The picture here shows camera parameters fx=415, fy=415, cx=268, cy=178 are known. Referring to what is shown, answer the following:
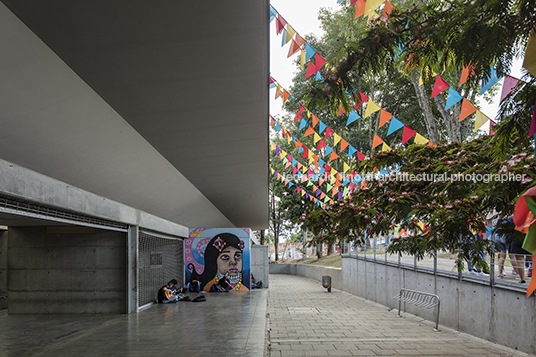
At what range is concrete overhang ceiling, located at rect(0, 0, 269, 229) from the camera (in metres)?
3.82

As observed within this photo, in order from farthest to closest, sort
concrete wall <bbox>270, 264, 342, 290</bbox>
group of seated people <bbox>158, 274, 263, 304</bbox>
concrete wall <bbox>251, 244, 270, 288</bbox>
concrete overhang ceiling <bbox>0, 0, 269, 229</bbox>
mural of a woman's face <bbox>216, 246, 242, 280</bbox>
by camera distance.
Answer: concrete wall <bbox>270, 264, 342, 290</bbox> < concrete wall <bbox>251, 244, 270, 288</bbox> < mural of a woman's face <bbox>216, 246, 242, 280</bbox> < group of seated people <bbox>158, 274, 263, 304</bbox> < concrete overhang ceiling <bbox>0, 0, 269, 229</bbox>

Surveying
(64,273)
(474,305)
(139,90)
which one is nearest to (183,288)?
(64,273)

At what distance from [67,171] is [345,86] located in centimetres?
591

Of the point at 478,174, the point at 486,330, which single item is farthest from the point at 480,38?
the point at 486,330

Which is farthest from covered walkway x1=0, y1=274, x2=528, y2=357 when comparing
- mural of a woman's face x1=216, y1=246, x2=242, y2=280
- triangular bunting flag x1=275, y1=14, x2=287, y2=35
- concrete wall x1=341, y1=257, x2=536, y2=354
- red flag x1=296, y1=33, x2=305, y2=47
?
triangular bunting flag x1=275, y1=14, x2=287, y2=35

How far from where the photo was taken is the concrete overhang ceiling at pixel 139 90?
382 centimetres

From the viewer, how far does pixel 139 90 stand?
5375mm

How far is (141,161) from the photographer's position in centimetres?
853

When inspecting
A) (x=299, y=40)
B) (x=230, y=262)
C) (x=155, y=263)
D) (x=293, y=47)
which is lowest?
(x=230, y=262)

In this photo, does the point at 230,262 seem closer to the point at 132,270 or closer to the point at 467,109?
the point at 132,270

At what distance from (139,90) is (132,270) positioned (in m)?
8.21

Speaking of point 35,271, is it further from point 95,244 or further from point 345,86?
point 345,86

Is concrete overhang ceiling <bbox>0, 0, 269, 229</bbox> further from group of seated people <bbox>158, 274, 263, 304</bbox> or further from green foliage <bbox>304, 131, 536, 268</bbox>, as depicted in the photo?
group of seated people <bbox>158, 274, 263, 304</bbox>

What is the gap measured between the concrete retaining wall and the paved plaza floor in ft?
0.85
